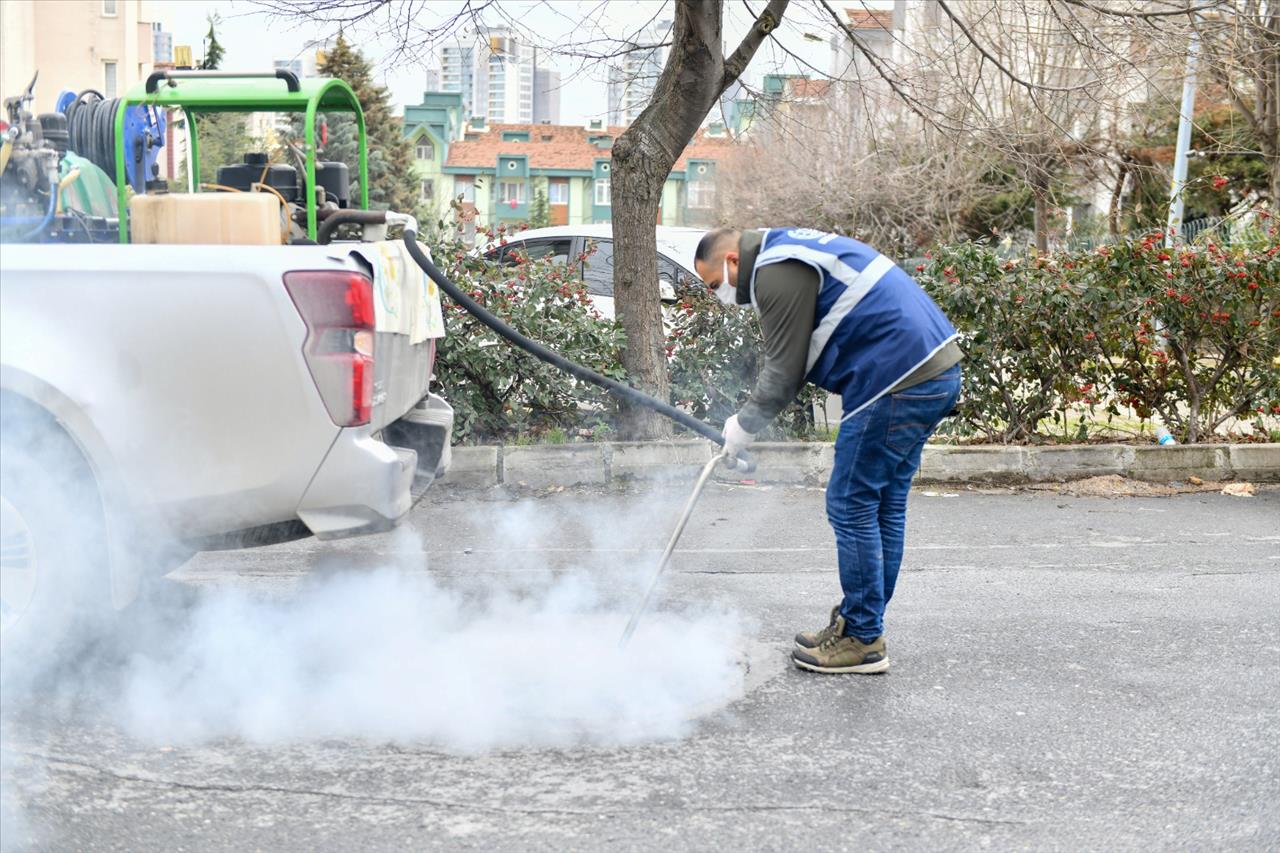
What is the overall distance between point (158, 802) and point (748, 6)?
23.0 ft

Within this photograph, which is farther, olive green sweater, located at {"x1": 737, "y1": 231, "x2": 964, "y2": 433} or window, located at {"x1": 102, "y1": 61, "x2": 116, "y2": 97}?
window, located at {"x1": 102, "y1": 61, "x2": 116, "y2": 97}

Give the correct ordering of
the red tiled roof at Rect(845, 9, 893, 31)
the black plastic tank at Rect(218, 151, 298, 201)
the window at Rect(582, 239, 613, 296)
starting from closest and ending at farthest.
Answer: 1. the black plastic tank at Rect(218, 151, 298, 201)
2. the red tiled roof at Rect(845, 9, 893, 31)
3. the window at Rect(582, 239, 613, 296)

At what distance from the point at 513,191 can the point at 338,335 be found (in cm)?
7785

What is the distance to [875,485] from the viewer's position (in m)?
4.48

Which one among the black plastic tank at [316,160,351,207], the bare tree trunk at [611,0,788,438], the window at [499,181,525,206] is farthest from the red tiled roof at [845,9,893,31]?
the window at [499,181,525,206]

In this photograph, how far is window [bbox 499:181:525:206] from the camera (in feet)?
260

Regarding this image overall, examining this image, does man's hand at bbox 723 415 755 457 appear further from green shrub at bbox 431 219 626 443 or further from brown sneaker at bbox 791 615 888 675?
green shrub at bbox 431 219 626 443

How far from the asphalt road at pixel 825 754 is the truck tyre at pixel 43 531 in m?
0.30

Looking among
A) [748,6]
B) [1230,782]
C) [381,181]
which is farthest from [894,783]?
[381,181]

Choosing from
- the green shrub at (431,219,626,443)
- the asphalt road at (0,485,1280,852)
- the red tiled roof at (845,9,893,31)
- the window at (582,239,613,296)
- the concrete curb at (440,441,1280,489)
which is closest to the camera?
the asphalt road at (0,485,1280,852)

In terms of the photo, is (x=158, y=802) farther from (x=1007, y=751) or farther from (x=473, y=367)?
Answer: (x=473, y=367)

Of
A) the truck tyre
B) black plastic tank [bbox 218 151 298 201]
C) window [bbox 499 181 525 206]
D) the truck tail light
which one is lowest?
the truck tyre

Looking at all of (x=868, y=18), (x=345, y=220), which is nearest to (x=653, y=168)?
(x=868, y=18)

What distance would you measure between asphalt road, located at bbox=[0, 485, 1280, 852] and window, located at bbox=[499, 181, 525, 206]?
246ft
